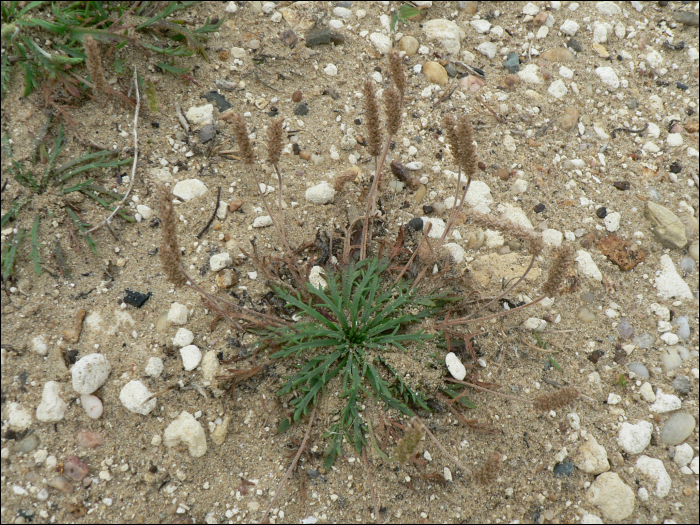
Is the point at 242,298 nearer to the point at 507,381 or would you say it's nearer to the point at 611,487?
the point at 507,381

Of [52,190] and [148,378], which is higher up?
[52,190]

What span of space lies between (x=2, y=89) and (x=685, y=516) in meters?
4.72

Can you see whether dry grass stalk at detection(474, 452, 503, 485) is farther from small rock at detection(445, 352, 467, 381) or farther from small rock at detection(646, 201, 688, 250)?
small rock at detection(646, 201, 688, 250)

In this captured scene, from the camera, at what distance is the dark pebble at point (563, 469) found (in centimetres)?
262

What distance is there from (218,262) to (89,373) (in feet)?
3.06

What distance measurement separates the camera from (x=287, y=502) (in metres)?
2.50

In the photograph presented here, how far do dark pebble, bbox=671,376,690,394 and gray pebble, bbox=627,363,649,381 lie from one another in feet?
0.54

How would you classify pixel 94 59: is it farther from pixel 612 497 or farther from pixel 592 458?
pixel 612 497

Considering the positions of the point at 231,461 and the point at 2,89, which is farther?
the point at 2,89

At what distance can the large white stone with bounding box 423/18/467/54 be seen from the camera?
381 cm

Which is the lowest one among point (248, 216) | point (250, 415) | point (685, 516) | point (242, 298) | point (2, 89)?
point (685, 516)

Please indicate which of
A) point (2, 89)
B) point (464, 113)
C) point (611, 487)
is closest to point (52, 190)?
point (2, 89)

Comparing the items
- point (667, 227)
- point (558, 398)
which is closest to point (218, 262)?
point (558, 398)

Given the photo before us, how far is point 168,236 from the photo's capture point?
6.24 ft
